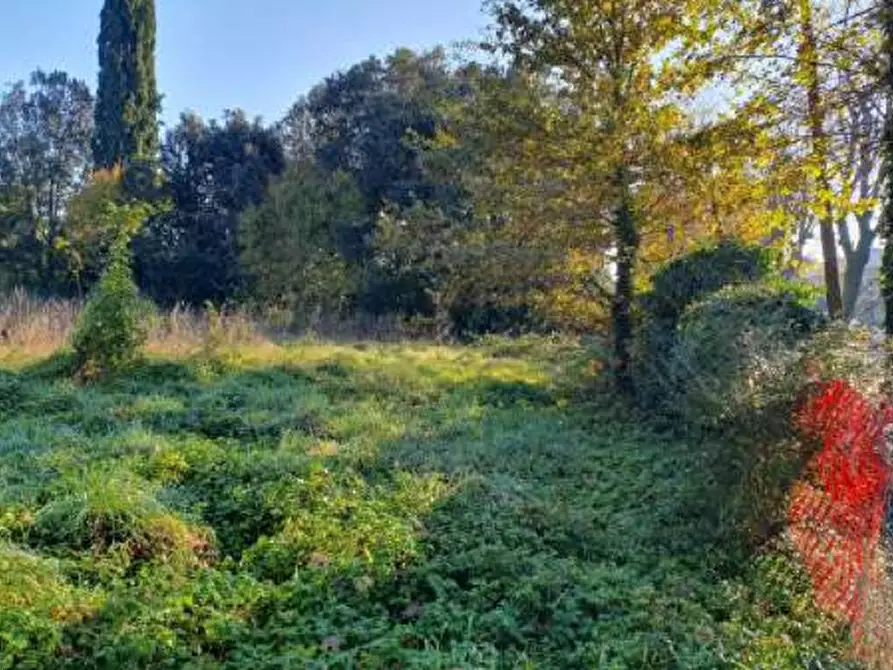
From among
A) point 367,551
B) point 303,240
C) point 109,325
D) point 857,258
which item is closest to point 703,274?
point 367,551

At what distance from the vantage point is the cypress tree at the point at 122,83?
1989cm

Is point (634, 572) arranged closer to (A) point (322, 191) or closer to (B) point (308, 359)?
(B) point (308, 359)

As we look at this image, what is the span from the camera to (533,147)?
326 inches

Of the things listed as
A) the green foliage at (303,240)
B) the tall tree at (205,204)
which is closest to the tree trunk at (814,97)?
the green foliage at (303,240)

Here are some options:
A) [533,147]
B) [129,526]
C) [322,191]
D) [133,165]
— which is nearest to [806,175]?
[533,147]

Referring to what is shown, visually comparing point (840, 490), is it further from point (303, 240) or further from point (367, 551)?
point (303, 240)

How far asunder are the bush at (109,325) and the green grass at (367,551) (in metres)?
1.37

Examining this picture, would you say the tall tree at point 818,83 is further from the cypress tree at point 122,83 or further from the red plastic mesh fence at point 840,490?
the cypress tree at point 122,83

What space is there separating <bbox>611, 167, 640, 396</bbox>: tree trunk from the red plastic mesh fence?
4.33 metres

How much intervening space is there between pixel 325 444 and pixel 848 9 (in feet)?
17.6

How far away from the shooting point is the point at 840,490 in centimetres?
397

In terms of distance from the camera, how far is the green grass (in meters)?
2.94

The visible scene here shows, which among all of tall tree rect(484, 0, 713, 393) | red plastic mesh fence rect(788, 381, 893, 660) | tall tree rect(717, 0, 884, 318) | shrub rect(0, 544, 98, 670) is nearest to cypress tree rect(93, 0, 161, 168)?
tall tree rect(484, 0, 713, 393)

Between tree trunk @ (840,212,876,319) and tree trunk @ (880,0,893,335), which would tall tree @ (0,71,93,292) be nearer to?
tree trunk @ (840,212,876,319)
